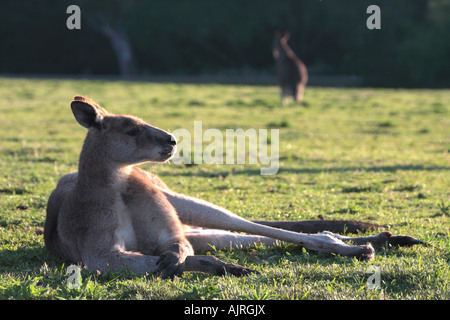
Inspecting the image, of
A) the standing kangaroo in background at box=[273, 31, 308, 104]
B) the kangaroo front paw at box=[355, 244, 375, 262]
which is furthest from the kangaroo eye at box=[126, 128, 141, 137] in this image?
the standing kangaroo in background at box=[273, 31, 308, 104]

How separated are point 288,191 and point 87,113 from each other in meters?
3.35

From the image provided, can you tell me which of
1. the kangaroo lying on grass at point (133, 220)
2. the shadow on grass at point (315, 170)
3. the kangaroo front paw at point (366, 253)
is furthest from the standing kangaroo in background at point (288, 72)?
the kangaroo front paw at point (366, 253)

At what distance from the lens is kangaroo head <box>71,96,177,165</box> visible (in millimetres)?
4207

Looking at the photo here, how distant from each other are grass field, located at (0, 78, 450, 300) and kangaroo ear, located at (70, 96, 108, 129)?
0.96m

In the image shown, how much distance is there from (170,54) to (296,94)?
22.7 metres

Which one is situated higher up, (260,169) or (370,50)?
(370,50)

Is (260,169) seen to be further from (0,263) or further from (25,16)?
(25,16)

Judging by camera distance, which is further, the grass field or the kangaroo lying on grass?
the kangaroo lying on grass

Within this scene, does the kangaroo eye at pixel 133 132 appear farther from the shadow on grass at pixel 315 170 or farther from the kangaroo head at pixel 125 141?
the shadow on grass at pixel 315 170

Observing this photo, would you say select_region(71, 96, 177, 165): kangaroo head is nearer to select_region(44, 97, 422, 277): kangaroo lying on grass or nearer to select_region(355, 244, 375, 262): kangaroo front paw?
select_region(44, 97, 422, 277): kangaroo lying on grass

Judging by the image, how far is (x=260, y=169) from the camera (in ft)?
28.1

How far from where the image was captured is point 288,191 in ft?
23.3

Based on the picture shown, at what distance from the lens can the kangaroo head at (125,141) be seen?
421 centimetres
